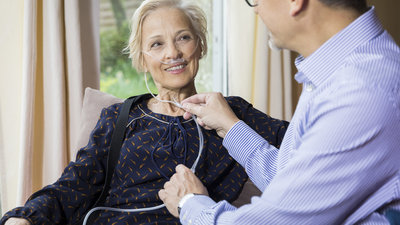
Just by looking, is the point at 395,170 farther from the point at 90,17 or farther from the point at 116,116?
the point at 90,17

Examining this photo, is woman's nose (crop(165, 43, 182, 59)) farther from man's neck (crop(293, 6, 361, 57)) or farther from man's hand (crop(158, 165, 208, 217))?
man's neck (crop(293, 6, 361, 57))

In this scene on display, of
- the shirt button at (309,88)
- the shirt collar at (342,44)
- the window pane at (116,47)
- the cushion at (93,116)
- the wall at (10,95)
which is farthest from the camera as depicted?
the window pane at (116,47)

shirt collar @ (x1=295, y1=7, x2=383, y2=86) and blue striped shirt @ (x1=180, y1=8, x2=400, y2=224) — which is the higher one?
shirt collar @ (x1=295, y1=7, x2=383, y2=86)

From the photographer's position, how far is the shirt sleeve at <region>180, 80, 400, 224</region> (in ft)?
2.88

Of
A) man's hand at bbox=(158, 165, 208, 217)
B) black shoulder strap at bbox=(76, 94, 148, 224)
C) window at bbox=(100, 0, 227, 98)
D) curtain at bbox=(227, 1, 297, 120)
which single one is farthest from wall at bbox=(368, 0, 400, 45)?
man's hand at bbox=(158, 165, 208, 217)

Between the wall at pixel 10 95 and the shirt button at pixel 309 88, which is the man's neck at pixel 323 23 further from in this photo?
the wall at pixel 10 95

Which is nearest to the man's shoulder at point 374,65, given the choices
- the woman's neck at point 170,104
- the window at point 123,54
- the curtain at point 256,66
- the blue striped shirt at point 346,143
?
the blue striped shirt at point 346,143

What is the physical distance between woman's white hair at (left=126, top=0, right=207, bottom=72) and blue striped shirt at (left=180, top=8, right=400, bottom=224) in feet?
2.93

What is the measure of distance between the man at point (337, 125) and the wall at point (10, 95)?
58.3 inches

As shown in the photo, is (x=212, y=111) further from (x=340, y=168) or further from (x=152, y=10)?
(x=340, y=168)

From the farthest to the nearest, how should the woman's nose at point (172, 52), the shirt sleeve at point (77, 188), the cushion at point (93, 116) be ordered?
the cushion at point (93, 116), the woman's nose at point (172, 52), the shirt sleeve at point (77, 188)

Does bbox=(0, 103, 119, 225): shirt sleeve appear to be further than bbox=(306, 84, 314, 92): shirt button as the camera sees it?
Yes

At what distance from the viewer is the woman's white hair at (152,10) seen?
70.8 inches

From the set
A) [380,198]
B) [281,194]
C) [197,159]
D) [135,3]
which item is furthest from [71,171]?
[135,3]
